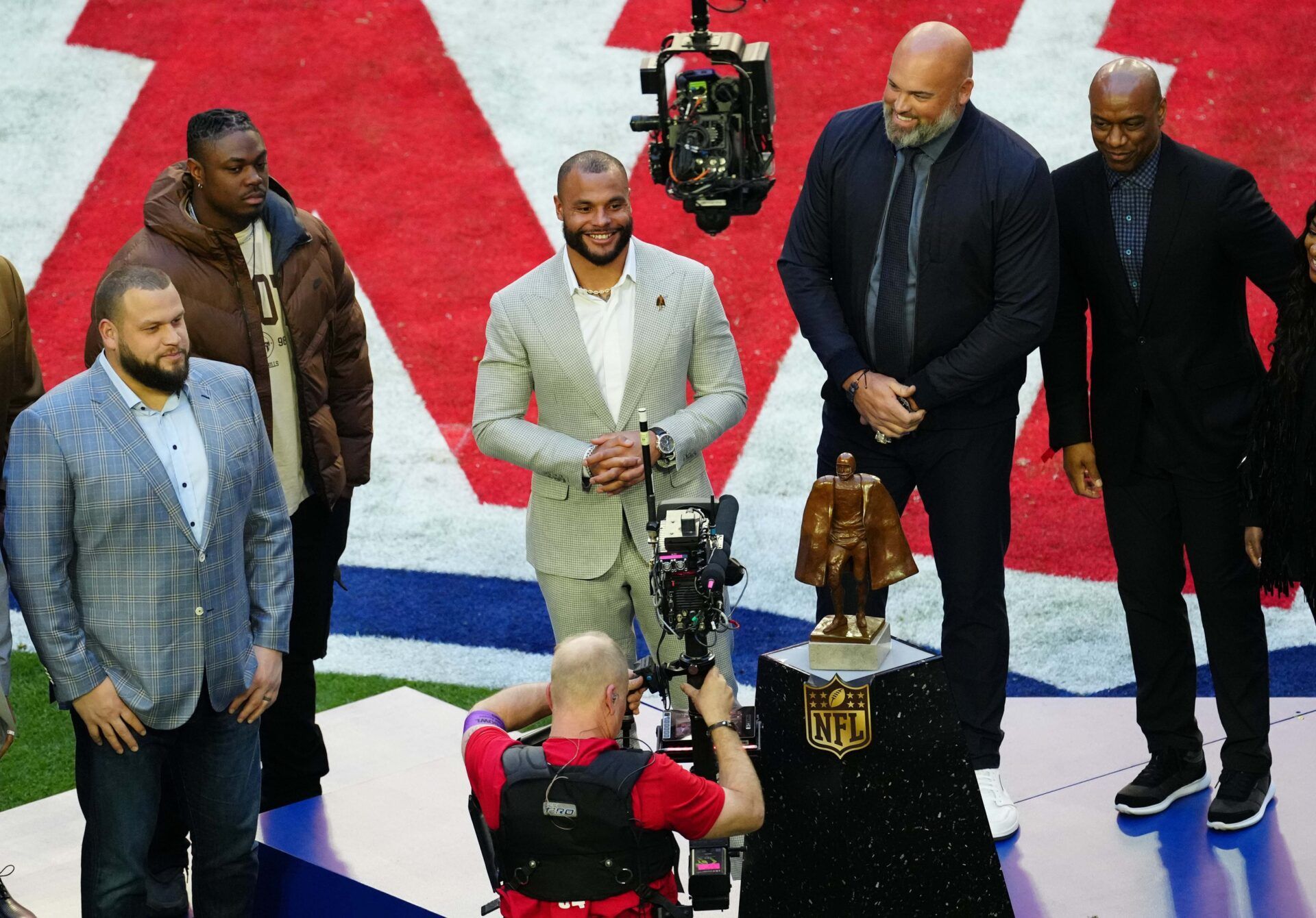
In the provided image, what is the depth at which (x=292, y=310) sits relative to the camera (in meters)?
4.42

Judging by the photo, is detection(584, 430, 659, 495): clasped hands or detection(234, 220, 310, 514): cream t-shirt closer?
detection(584, 430, 659, 495): clasped hands

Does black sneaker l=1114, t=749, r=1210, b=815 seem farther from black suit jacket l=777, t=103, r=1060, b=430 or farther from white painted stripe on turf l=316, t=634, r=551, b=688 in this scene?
white painted stripe on turf l=316, t=634, r=551, b=688

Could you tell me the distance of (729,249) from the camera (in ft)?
25.9

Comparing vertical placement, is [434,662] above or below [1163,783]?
below

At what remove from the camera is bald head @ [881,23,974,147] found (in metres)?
3.98

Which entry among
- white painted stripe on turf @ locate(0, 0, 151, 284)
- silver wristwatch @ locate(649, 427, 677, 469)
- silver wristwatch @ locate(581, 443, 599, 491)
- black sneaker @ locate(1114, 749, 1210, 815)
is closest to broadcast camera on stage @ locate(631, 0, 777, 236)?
silver wristwatch @ locate(649, 427, 677, 469)

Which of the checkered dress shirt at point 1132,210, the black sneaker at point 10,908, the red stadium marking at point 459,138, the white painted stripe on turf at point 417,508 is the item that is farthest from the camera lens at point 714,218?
the red stadium marking at point 459,138

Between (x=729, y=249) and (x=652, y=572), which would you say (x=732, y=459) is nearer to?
(x=729, y=249)

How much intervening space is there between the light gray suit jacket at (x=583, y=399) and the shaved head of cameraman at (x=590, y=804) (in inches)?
39.7

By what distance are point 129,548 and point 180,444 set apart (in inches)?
10.1

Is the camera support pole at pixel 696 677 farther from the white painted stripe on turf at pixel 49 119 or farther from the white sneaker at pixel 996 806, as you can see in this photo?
the white painted stripe on turf at pixel 49 119

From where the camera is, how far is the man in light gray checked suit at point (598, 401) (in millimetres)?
4211

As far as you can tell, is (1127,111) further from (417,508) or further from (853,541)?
(417,508)

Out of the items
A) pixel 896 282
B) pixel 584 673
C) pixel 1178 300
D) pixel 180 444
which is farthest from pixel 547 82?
pixel 584 673
